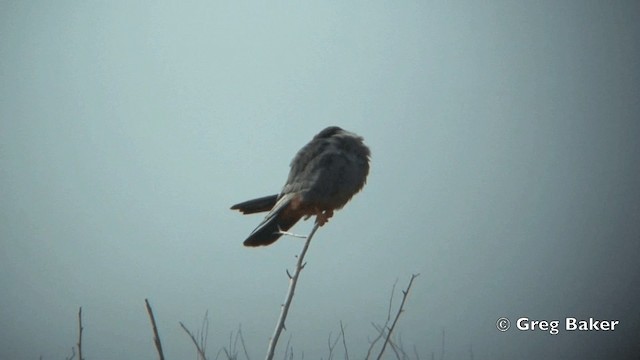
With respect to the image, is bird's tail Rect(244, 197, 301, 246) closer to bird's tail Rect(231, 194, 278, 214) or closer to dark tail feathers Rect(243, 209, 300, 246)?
dark tail feathers Rect(243, 209, 300, 246)

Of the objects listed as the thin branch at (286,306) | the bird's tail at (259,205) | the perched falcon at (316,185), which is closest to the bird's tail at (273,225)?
the perched falcon at (316,185)

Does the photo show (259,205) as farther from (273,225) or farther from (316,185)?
(316,185)

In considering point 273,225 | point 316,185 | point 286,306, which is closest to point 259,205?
point 273,225

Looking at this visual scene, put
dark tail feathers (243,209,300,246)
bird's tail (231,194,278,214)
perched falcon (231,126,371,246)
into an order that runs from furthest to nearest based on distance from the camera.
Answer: bird's tail (231,194,278,214), perched falcon (231,126,371,246), dark tail feathers (243,209,300,246)

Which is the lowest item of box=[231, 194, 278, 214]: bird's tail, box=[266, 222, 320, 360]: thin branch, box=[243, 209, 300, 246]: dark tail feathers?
box=[266, 222, 320, 360]: thin branch

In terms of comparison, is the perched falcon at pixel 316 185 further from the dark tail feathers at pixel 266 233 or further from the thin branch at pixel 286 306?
the thin branch at pixel 286 306

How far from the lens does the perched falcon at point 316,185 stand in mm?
4477

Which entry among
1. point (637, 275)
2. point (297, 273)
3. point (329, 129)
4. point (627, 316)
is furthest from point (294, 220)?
point (637, 275)

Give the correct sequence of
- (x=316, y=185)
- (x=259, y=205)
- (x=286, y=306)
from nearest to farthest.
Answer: (x=286, y=306), (x=316, y=185), (x=259, y=205)

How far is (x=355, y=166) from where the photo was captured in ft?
15.5

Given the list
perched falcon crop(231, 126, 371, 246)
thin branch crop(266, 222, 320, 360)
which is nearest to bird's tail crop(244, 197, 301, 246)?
perched falcon crop(231, 126, 371, 246)

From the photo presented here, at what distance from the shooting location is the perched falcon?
4.48m

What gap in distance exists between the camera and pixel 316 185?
14.9ft

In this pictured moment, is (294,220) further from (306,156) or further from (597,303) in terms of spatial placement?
(597,303)
